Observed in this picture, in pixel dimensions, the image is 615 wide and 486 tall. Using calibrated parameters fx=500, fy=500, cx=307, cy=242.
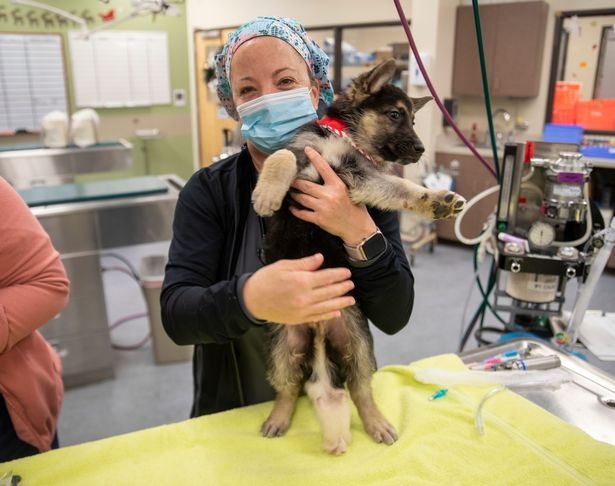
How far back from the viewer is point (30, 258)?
54.1 inches

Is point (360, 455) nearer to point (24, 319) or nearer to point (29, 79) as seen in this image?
point (24, 319)

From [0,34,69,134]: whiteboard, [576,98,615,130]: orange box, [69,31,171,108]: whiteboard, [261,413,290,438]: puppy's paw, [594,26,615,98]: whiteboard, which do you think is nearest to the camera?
[261,413,290,438]: puppy's paw

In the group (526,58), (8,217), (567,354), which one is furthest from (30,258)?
(526,58)

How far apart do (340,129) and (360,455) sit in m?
0.81

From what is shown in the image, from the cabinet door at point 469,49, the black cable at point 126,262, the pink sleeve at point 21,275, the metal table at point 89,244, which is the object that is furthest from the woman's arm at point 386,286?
the cabinet door at point 469,49

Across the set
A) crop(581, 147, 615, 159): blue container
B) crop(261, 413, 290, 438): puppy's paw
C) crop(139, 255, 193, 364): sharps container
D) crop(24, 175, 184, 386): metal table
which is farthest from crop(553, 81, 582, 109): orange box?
crop(261, 413, 290, 438): puppy's paw

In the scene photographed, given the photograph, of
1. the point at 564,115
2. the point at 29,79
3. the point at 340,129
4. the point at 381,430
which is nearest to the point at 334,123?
the point at 340,129

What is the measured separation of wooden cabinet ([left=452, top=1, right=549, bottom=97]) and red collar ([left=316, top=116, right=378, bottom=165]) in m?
4.42

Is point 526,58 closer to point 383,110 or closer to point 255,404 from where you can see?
point 383,110

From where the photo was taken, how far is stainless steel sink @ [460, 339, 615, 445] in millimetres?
1328

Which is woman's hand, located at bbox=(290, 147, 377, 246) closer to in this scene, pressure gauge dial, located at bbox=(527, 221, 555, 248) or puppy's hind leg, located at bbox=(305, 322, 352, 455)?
puppy's hind leg, located at bbox=(305, 322, 352, 455)

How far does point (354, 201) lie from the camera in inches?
45.2

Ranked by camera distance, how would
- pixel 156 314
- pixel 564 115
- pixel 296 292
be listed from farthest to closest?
pixel 564 115 < pixel 156 314 < pixel 296 292

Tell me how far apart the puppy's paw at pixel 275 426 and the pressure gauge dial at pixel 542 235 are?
1036mm
